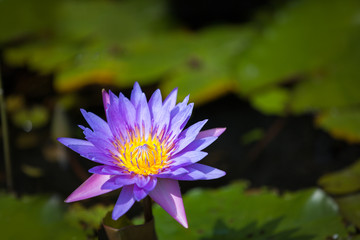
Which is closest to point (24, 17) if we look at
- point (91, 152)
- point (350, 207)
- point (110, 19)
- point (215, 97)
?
point (110, 19)

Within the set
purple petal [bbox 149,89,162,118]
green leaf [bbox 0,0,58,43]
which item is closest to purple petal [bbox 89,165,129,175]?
purple petal [bbox 149,89,162,118]

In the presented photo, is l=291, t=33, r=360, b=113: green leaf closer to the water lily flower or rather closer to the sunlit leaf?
the water lily flower

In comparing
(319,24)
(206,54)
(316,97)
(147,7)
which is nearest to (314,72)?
(316,97)

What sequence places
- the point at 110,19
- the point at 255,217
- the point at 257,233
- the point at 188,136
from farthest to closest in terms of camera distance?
the point at 110,19 → the point at 255,217 → the point at 257,233 → the point at 188,136

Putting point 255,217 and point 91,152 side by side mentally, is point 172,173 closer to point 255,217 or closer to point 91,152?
point 91,152

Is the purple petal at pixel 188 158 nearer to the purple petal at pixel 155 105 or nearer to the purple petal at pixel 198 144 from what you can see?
the purple petal at pixel 198 144
